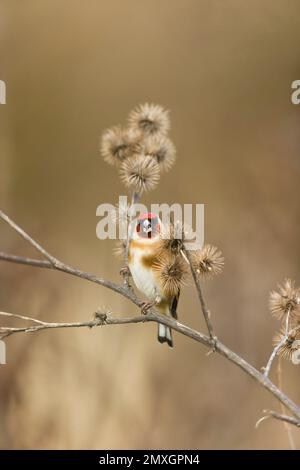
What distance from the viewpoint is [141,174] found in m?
1.08

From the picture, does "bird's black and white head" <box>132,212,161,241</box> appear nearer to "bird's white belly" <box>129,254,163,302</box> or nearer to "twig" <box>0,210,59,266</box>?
"bird's white belly" <box>129,254,163,302</box>

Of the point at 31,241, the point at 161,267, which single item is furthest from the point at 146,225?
the point at 31,241

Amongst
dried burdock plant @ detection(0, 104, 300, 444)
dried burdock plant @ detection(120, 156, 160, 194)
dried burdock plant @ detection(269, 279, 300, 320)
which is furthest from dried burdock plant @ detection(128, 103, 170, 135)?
dried burdock plant @ detection(269, 279, 300, 320)

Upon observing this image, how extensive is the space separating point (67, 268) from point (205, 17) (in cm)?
156

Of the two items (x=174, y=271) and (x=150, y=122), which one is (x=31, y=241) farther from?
(x=150, y=122)

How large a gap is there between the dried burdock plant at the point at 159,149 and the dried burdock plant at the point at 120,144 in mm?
23

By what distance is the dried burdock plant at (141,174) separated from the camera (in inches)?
42.7

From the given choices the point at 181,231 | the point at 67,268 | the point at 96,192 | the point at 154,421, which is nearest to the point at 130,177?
the point at 181,231

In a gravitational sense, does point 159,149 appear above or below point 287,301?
above

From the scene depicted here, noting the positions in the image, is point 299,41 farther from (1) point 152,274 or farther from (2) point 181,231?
(2) point 181,231

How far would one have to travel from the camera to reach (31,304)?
2068 millimetres

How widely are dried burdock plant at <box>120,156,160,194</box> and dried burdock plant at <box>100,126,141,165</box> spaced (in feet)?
0.26

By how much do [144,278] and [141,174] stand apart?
1.23 feet

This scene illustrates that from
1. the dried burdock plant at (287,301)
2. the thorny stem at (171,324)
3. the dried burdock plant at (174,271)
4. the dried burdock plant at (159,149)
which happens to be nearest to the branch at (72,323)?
the thorny stem at (171,324)
